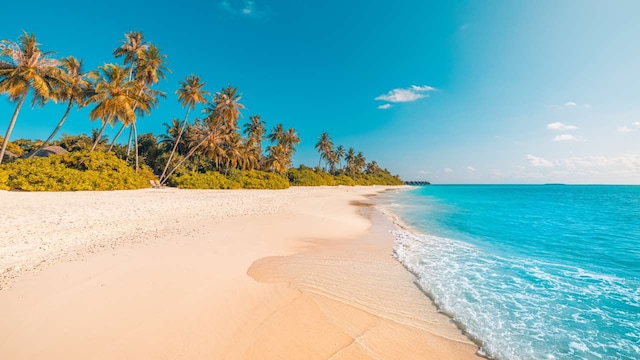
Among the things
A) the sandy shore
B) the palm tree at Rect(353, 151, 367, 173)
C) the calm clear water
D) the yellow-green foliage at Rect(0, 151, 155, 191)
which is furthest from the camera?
the palm tree at Rect(353, 151, 367, 173)

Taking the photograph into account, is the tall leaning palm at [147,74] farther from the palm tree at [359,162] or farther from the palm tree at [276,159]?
the palm tree at [359,162]

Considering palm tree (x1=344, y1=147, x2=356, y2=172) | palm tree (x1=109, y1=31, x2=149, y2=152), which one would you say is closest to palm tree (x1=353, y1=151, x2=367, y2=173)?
palm tree (x1=344, y1=147, x2=356, y2=172)

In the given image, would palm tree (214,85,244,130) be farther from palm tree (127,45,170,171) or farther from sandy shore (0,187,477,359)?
sandy shore (0,187,477,359)

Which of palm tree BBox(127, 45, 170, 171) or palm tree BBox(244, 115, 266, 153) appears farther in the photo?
palm tree BBox(244, 115, 266, 153)

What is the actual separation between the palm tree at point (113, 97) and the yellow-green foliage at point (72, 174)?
394 centimetres

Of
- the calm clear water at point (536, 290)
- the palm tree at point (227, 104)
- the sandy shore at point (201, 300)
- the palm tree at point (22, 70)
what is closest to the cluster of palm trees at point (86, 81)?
the palm tree at point (22, 70)

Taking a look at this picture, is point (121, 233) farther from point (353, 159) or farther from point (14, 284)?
point (353, 159)

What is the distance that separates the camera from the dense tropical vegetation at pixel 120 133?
20.4 metres

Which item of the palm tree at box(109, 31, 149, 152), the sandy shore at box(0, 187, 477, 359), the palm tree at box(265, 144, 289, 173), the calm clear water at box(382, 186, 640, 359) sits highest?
the palm tree at box(109, 31, 149, 152)

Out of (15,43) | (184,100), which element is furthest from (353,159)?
(15,43)

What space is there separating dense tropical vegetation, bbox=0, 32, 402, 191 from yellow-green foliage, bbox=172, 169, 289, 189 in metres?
0.13

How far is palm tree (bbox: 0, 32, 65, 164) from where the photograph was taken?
65.9 feet

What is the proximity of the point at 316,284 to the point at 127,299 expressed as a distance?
3279 mm

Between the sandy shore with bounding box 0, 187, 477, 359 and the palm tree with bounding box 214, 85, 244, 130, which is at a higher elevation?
the palm tree with bounding box 214, 85, 244, 130
